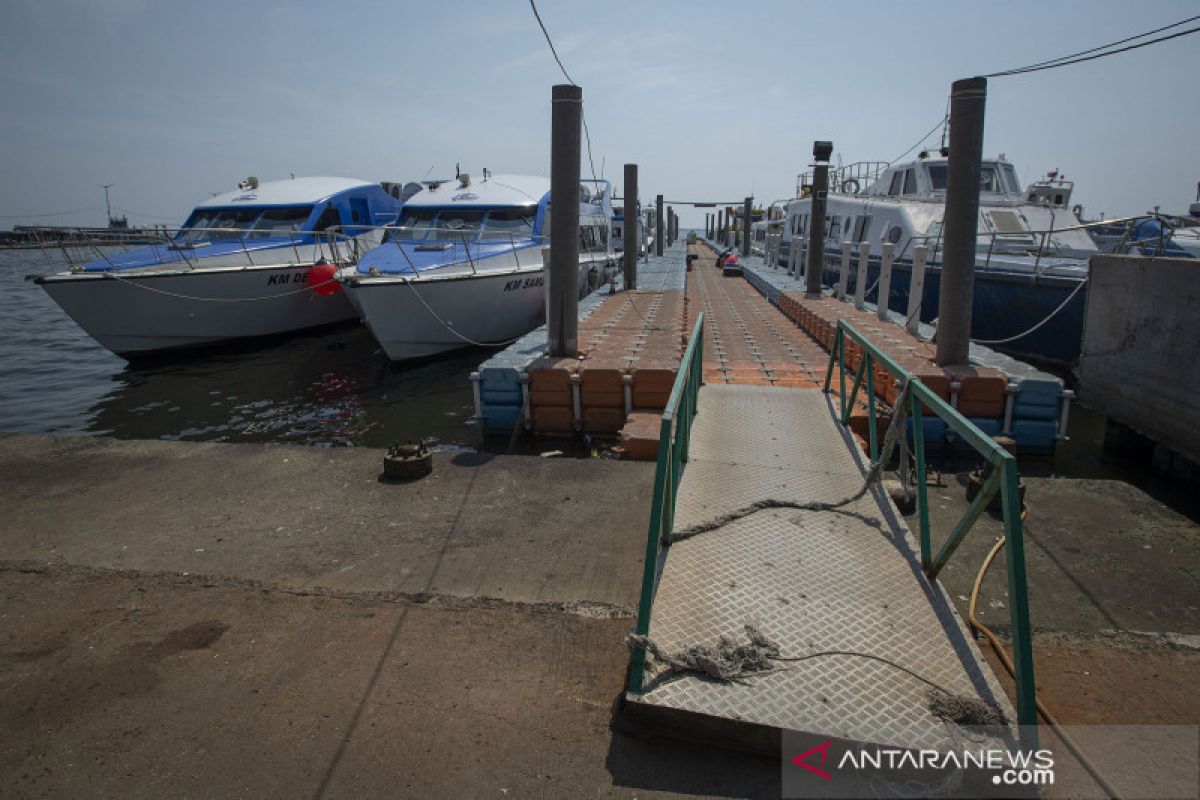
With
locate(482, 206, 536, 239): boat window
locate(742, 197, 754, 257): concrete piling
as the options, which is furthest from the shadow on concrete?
locate(742, 197, 754, 257): concrete piling

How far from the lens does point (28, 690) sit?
2889 millimetres

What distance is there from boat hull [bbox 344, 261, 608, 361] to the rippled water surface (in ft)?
1.93

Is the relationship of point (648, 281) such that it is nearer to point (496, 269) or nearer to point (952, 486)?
point (496, 269)

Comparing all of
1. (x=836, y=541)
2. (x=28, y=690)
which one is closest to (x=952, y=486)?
(x=836, y=541)

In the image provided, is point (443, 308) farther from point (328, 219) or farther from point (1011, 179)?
point (1011, 179)

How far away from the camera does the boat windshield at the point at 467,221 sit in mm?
14102

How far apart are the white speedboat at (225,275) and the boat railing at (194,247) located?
3 cm

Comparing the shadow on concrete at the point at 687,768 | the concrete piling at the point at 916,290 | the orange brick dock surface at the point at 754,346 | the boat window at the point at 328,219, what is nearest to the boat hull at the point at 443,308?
the orange brick dock surface at the point at 754,346

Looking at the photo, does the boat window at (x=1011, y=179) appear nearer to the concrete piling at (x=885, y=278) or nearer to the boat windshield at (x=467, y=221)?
the concrete piling at (x=885, y=278)

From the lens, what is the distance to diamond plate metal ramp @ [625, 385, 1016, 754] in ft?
7.99

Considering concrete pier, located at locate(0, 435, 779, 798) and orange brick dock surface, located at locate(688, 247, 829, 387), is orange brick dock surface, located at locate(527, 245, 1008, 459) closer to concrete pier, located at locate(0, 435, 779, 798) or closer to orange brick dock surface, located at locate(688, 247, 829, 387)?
orange brick dock surface, located at locate(688, 247, 829, 387)

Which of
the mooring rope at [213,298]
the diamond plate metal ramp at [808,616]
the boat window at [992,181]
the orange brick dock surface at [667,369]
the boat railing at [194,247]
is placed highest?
the boat window at [992,181]

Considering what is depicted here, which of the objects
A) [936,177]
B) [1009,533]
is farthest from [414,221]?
[1009,533]

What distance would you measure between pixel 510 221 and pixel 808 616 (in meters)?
12.8
